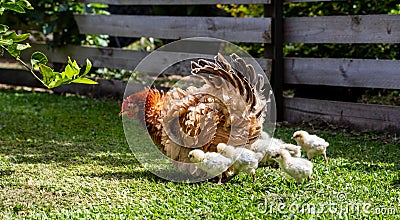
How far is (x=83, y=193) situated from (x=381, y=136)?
9.44ft

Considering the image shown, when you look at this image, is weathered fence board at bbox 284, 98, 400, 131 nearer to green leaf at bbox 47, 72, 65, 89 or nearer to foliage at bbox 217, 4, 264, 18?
foliage at bbox 217, 4, 264, 18

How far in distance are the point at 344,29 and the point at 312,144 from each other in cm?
188

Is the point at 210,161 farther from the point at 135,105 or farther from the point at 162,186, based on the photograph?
the point at 135,105

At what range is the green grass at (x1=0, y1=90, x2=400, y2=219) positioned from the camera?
314 centimetres

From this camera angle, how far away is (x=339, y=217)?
3.01 meters

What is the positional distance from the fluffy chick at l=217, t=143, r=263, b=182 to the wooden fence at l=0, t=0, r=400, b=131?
2.18m

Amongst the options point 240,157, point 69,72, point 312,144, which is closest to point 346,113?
point 312,144

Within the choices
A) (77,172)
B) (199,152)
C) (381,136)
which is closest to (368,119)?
(381,136)

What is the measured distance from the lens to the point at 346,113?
220 inches

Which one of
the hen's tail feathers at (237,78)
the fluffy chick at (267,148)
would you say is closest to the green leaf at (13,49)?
the hen's tail feathers at (237,78)

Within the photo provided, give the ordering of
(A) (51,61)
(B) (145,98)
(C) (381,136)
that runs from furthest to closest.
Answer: (A) (51,61) → (C) (381,136) → (B) (145,98)

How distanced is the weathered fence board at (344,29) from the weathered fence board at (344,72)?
0.20m

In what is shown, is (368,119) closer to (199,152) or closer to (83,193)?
(199,152)

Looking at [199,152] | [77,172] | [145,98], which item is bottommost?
[77,172]
